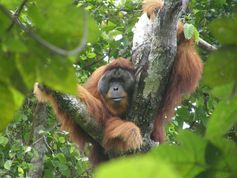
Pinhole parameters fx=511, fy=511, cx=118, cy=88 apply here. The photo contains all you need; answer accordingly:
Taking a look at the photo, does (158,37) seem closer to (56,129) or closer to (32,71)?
(56,129)

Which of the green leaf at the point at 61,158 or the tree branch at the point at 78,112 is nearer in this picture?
the tree branch at the point at 78,112

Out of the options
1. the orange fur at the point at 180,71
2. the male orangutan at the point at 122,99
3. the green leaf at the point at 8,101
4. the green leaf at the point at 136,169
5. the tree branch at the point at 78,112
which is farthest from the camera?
the orange fur at the point at 180,71

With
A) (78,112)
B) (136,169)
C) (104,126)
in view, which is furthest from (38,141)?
(136,169)

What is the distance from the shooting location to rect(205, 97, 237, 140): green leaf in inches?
35.9

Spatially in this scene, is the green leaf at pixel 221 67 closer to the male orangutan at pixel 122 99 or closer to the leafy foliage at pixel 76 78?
the leafy foliage at pixel 76 78

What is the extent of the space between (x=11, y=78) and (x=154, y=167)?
51 centimetres

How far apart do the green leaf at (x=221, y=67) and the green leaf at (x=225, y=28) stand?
33 millimetres

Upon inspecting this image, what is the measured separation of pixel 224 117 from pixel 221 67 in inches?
3.7

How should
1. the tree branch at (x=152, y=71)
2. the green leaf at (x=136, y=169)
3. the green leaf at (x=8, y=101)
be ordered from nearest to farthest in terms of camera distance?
the green leaf at (x=136, y=169) → the green leaf at (x=8, y=101) → the tree branch at (x=152, y=71)

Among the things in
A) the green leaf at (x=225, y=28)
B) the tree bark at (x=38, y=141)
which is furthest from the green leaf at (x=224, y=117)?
the tree bark at (x=38, y=141)

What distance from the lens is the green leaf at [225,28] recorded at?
2.98ft

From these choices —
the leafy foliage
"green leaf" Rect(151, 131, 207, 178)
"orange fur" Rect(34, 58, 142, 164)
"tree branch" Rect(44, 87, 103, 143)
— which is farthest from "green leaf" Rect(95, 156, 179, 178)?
"orange fur" Rect(34, 58, 142, 164)

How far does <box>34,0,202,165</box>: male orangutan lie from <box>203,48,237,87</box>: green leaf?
2.88m

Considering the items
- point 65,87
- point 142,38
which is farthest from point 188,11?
point 65,87
